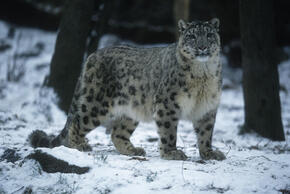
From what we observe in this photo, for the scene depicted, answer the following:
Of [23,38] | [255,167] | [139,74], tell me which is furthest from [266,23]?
[23,38]

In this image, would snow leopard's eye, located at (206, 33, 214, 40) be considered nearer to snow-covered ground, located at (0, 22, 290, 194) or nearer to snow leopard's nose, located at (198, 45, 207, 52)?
snow leopard's nose, located at (198, 45, 207, 52)

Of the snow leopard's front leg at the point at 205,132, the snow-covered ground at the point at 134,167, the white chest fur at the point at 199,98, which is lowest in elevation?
the snow-covered ground at the point at 134,167

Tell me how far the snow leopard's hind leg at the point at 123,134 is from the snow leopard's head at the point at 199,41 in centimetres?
186

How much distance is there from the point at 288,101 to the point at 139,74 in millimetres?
7888

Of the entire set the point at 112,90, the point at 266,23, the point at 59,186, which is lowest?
the point at 59,186

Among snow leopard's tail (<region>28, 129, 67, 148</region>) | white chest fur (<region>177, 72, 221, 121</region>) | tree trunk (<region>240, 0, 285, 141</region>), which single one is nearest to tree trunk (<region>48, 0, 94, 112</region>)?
snow leopard's tail (<region>28, 129, 67, 148</region>)

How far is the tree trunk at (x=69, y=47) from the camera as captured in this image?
32.3ft

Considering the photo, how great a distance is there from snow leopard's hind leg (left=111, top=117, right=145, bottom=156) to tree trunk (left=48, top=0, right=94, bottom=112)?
223 cm

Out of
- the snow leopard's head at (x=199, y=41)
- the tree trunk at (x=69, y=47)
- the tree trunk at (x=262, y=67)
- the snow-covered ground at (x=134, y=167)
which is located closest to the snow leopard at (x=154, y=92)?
the snow leopard's head at (x=199, y=41)

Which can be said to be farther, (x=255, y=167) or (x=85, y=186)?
(x=255, y=167)

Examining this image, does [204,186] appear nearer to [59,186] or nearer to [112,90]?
[59,186]

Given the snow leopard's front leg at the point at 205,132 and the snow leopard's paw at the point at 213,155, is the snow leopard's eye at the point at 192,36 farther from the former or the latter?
the snow leopard's paw at the point at 213,155

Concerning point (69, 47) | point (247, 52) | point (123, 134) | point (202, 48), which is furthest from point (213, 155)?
point (69, 47)

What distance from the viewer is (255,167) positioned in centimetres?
600
